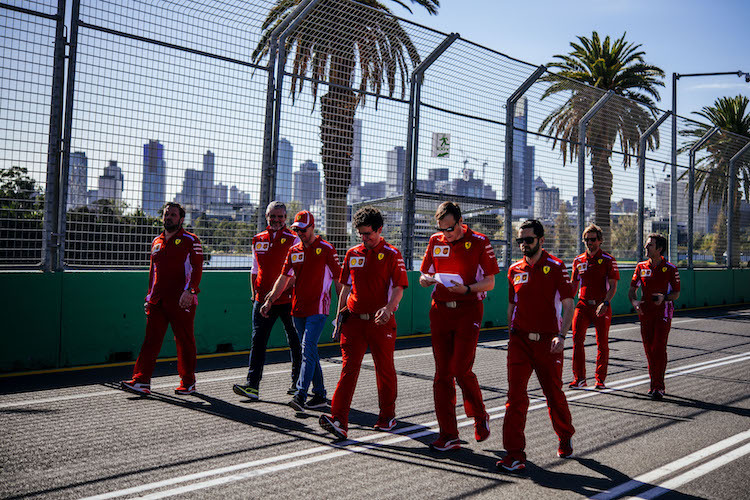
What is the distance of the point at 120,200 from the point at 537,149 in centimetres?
882

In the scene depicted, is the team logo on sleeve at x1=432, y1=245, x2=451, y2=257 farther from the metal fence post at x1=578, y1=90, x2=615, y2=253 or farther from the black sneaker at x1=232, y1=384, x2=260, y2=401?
the metal fence post at x1=578, y1=90, x2=615, y2=253

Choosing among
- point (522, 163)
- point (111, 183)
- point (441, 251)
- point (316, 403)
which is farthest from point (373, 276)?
point (522, 163)

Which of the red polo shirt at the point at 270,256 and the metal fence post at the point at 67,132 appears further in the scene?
the metal fence post at the point at 67,132

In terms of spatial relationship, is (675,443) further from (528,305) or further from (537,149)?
(537,149)

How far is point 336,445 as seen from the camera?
5.25 meters

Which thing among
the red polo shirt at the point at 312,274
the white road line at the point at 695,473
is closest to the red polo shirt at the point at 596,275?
the white road line at the point at 695,473

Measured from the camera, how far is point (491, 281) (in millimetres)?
5270

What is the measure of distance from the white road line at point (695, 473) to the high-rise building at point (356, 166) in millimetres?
6980

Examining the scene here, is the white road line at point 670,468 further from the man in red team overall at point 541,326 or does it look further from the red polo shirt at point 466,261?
Result: the red polo shirt at point 466,261

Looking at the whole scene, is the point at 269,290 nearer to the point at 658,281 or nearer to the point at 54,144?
the point at 54,144

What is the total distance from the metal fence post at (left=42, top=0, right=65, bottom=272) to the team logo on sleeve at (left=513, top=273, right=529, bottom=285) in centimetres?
586

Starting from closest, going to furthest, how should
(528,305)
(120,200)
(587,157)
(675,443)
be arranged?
(528,305) < (675,443) < (120,200) < (587,157)

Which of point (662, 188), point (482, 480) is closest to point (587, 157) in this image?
point (662, 188)

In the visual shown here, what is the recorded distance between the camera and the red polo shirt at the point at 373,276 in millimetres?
5531
